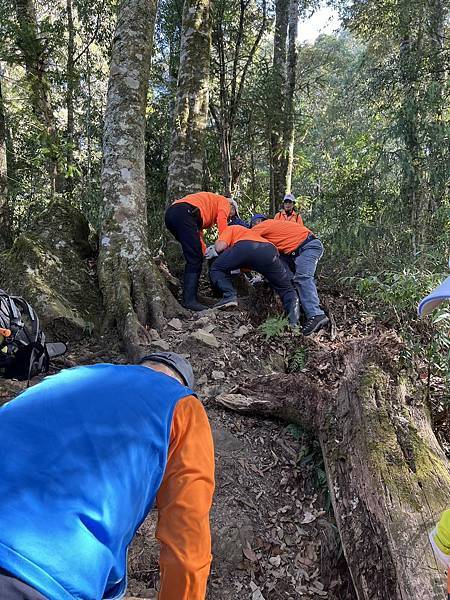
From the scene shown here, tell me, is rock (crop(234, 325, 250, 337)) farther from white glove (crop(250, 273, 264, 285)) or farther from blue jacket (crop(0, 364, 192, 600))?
blue jacket (crop(0, 364, 192, 600))

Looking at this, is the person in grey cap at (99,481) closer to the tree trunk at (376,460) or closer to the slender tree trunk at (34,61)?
the tree trunk at (376,460)

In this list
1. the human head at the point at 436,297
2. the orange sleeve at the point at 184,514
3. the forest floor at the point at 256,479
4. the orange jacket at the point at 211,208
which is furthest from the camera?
the orange jacket at the point at 211,208

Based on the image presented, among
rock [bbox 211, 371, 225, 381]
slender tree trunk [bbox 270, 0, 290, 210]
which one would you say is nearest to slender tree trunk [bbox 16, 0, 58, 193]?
rock [bbox 211, 371, 225, 381]

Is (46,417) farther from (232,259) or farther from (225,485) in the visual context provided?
(232,259)

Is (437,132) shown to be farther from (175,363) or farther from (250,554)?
(175,363)

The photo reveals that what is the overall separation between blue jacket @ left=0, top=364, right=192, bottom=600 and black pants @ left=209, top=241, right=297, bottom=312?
4.65m

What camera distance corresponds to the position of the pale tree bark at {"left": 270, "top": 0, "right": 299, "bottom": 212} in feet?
35.3

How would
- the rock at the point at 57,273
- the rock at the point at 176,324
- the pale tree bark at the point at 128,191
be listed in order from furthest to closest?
the pale tree bark at the point at 128,191 → the rock at the point at 176,324 → the rock at the point at 57,273

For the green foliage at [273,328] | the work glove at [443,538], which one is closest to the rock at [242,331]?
the green foliage at [273,328]

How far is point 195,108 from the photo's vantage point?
7.59 meters

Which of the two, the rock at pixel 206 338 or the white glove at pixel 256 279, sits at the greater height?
the white glove at pixel 256 279

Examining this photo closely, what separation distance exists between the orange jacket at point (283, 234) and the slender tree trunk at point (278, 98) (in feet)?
15.0

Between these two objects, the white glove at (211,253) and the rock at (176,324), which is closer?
the rock at (176,324)

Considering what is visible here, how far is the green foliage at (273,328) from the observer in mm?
5473
